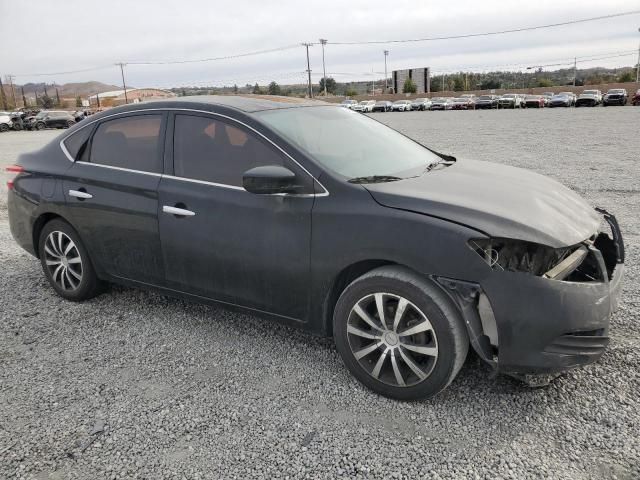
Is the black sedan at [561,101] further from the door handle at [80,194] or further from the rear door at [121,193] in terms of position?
the door handle at [80,194]

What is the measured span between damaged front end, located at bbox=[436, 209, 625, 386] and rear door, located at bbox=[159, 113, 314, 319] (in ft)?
3.17

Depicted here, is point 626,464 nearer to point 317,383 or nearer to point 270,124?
point 317,383

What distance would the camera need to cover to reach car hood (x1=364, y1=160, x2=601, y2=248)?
2.80 metres

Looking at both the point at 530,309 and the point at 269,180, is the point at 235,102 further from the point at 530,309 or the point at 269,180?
the point at 530,309

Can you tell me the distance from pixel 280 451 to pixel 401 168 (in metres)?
2.01

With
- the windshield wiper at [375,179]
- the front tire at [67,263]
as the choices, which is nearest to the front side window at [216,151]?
the windshield wiper at [375,179]

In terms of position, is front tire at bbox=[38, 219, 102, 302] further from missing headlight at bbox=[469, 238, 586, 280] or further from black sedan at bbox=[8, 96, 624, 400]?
missing headlight at bbox=[469, 238, 586, 280]

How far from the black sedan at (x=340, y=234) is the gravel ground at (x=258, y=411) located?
27cm

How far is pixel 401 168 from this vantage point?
3705mm

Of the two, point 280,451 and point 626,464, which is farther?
point 280,451

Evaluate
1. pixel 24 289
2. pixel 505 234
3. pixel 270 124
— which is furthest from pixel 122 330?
pixel 505 234

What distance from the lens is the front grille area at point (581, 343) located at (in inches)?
107

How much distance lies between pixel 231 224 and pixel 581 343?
2.15 meters

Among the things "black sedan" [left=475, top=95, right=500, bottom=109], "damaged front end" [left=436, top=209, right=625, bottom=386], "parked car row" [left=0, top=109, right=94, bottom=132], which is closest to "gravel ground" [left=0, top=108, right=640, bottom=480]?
"damaged front end" [left=436, top=209, right=625, bottom=386]
